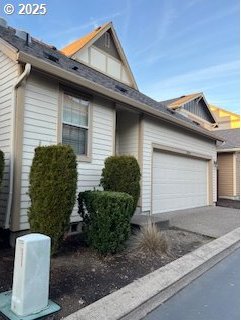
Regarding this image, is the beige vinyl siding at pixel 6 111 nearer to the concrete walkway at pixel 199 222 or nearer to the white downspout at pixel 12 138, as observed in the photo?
the white downspout at pixel 12 138

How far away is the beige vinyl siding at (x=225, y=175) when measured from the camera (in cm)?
1881

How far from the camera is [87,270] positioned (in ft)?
15.4

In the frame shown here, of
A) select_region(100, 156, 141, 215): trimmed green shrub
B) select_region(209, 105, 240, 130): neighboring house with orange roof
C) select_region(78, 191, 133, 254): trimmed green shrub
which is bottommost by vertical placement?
select_region(78, 191, 133, 254): trimmed green shrub

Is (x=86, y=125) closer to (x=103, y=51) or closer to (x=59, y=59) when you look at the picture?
(x=59, y=59)

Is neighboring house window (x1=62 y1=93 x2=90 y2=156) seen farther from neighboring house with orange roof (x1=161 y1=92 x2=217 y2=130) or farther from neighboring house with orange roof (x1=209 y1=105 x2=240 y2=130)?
neighboring house with orange roof (x1=209 y1=105 x2=240 y2=130)

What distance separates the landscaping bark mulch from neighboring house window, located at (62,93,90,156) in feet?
7.19

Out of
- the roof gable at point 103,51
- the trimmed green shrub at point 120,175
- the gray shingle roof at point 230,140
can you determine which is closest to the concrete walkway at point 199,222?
the trimmed green shrub at point 120,175

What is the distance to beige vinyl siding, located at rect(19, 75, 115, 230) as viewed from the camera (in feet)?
19.6

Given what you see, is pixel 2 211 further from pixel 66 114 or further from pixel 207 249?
pixel 207 249

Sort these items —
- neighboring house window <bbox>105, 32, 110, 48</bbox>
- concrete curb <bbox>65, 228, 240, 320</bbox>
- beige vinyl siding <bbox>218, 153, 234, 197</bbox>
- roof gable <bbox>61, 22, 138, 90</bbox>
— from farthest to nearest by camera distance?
1. beige vinyl siding <bbox>218, 153, 234, 197</bbox>
2. neighboring house window <bbox>105, 32, 110, 48</bbox>
3. roof gable <bbox>61, 22, 138, 90</bbox>
4. concrete curb <bbox>65, 228, 240, 320</bbox>

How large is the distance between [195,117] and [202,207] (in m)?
7.46

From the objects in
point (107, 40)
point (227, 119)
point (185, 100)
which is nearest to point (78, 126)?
point (107, 40)

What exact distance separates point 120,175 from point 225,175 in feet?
46.0

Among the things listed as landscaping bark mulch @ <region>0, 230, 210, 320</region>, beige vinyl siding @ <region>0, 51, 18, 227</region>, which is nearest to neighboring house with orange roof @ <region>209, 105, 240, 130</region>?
beige vinyl siding @ <region>0, 51, 18, 227</region>
